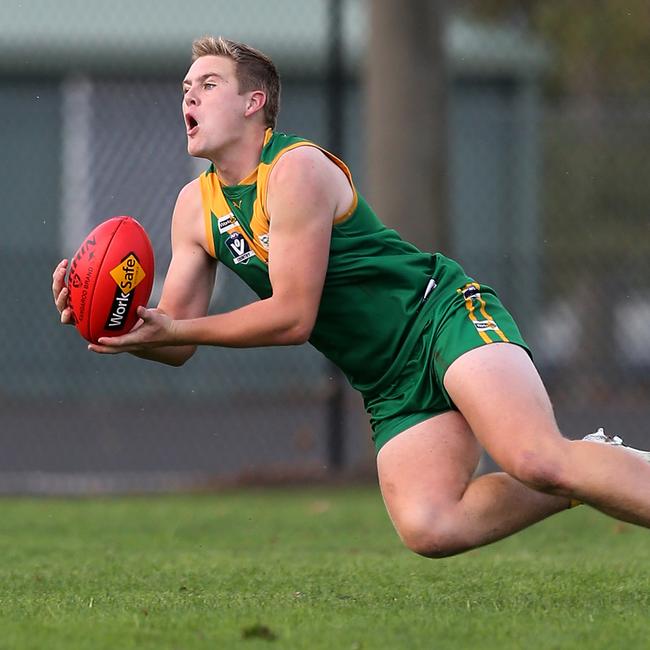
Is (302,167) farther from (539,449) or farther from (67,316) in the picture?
(539,449)

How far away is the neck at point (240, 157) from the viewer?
4.68 meters

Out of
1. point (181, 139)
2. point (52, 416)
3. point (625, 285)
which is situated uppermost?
point (181, 139)

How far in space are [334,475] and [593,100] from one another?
20.2 feet

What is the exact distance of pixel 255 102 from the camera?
186 inches

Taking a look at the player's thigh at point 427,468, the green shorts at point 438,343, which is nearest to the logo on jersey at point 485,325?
the green shorts at point 438,343

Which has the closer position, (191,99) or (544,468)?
(544,468)

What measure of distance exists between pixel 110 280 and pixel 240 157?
0.58 meters

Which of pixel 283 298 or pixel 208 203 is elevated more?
pixel 208 203

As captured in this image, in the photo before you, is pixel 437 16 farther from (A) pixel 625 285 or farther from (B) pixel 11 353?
(B) pixel 11 353

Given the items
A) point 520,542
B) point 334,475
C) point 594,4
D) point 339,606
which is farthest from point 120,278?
point 594,4

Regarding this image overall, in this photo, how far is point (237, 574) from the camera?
202 inches

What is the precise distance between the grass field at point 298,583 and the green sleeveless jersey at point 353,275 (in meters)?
0.78

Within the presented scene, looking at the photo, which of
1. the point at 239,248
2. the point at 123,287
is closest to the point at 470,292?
the point at 239,248

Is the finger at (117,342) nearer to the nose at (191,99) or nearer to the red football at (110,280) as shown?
the red football at (110,280)
